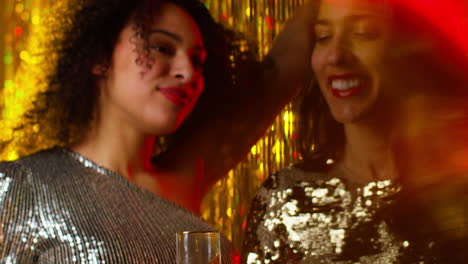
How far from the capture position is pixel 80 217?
965 mm

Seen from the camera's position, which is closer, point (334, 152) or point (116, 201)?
point (334, 152)

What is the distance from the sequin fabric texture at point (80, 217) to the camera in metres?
0.94

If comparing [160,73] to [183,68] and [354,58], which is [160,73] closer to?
[183,68]

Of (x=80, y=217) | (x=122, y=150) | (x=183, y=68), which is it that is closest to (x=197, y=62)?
(x=183, y=68)

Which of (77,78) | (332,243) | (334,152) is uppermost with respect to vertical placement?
(77,78)

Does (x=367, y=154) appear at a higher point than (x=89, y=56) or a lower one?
lower

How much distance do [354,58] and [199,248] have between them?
27cm

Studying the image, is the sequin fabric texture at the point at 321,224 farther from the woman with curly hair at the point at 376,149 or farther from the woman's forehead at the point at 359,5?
the woman's forehead at the point at 359,5

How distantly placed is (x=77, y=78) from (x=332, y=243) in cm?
48

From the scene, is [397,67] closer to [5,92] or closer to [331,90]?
[331,90]

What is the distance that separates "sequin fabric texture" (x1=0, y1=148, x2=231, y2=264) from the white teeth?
0.25 metres

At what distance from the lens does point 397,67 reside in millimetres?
776

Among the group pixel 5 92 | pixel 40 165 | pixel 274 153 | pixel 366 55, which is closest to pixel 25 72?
pixel 5 92

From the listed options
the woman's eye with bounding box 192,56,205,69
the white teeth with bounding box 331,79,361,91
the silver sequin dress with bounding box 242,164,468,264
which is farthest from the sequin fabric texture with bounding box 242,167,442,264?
the woman's eye with bounding box 192,56,205,69
